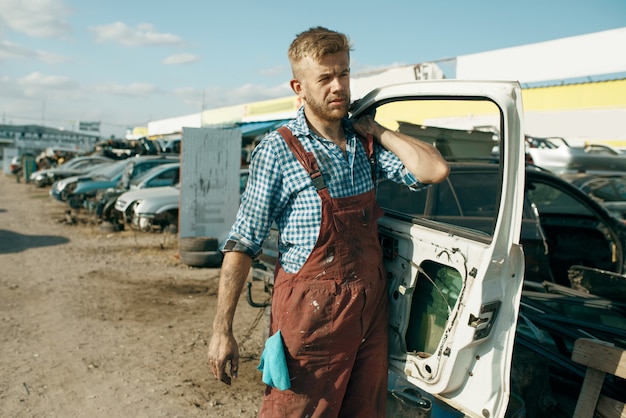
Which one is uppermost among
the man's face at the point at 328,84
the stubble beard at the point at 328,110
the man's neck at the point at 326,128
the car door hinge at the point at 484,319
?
the man's face at the point at 328,84

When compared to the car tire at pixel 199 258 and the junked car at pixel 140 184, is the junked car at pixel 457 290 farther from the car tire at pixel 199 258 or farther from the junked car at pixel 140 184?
the junked car at pixel 140 184

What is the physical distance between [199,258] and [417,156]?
20.4 feet

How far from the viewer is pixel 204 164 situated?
8.53 m

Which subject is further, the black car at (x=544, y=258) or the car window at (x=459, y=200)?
the car window at (x=459, y=200)

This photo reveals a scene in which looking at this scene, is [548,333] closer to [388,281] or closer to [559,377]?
[559,377]

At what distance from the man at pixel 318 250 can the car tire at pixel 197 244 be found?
6045mm

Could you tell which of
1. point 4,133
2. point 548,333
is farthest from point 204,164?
point 4,133

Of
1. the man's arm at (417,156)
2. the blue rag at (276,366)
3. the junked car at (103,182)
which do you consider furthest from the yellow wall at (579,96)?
the blue rag at (276,366)

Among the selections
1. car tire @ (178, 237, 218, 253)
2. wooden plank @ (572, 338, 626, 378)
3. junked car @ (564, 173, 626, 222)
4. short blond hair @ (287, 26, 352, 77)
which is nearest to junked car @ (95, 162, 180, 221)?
car tire @ (178, 237, 218, 253)

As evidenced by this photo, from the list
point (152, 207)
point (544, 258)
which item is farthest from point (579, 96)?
point (544, 258)

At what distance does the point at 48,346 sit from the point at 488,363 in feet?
13.4

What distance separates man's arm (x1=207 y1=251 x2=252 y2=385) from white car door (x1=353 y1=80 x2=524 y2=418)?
27.4 inches

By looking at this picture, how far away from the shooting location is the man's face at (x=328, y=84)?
6.72 feet

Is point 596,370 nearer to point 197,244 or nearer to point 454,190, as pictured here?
point 454,190
